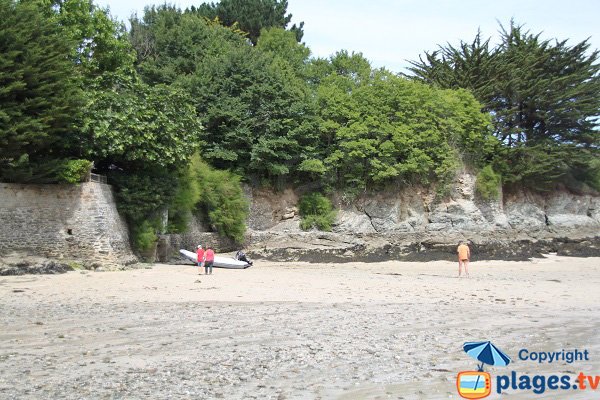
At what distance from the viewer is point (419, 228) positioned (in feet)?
109

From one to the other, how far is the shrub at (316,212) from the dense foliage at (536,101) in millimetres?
12475

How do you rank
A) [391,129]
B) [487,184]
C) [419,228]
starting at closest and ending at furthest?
1. [391,129]
2. [419,228]
3. [487,184]

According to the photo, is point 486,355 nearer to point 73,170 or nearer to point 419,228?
point 73,170

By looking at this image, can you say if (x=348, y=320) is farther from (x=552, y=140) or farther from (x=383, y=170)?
(x=552, y=140)

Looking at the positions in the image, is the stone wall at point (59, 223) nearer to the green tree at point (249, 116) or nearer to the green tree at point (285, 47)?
the green tree at point (249, 116)

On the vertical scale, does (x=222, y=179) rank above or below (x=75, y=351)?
above

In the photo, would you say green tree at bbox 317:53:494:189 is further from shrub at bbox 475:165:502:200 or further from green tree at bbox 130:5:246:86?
green tree at bbox 130:5:246:86

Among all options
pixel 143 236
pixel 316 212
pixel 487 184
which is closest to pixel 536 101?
pixel 487 184

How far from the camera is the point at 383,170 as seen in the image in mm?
32219

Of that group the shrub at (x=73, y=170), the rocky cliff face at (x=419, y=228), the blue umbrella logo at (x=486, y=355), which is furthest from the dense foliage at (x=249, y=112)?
the blue umbrella logo at (x=486, y=355)

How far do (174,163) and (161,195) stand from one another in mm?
1369

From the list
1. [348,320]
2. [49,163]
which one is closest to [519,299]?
[348,320]

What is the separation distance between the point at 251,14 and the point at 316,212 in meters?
21.7

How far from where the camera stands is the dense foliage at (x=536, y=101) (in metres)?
37.0
